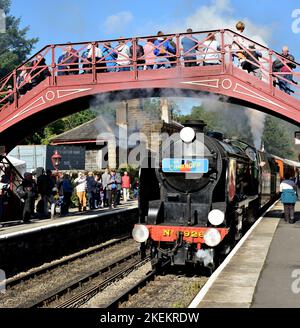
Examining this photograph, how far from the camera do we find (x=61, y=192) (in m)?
17.3

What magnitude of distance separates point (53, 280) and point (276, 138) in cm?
5549

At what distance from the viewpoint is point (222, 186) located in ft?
32.9

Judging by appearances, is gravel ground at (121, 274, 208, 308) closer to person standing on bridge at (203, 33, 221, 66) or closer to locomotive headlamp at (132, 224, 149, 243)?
locomotive headlamp at (132, 224, 149, 243)

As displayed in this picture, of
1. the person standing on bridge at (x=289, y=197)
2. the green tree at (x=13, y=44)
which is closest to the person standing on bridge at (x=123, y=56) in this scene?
the person standing on bridge at (x=289, y=197)

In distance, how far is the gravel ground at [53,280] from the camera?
8938 millimetres

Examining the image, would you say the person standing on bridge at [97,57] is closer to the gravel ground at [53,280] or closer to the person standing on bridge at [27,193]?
the person standing on bridge at [27,193]

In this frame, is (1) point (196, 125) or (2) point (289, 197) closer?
(1) point (196, 125)

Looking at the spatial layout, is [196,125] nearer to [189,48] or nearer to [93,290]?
[189,48]

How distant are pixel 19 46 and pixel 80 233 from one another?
Result: 138ft

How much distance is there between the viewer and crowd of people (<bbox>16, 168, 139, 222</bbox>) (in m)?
14.5

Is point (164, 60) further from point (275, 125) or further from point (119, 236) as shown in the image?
point (275, 125)

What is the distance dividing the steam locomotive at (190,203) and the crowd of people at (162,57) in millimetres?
2790

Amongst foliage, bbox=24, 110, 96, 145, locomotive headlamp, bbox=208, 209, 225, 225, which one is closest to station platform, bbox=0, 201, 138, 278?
locomotive headlamp, bbox=208, 209, 225, 225

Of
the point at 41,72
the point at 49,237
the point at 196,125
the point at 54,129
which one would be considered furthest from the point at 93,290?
the point at 54,129
